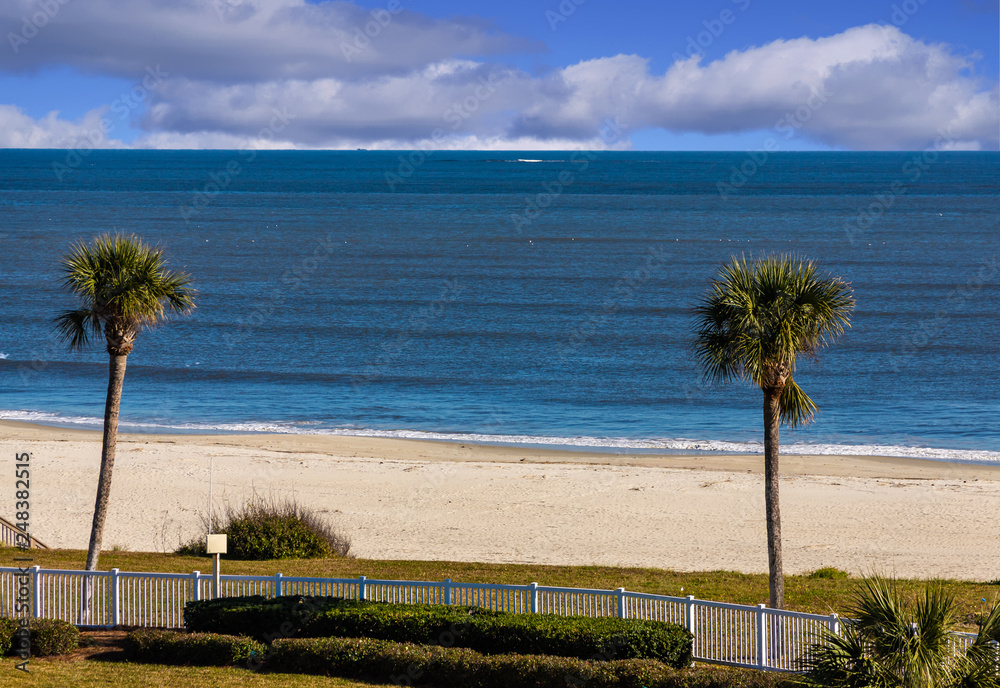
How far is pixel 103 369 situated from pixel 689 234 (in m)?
59.7

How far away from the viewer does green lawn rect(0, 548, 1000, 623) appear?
16.9m

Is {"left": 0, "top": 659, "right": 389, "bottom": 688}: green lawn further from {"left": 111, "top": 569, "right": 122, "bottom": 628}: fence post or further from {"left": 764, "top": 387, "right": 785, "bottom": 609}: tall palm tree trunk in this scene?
{"left": 764, "top": 387, "right": 785, "bottom": 609}: tall palm tree trunk

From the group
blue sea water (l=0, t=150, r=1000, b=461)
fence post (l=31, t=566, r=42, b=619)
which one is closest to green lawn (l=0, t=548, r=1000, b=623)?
fence post (l=31, t=566, r=42, b=619)

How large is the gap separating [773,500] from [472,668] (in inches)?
227

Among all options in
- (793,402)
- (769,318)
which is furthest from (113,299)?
(793,402)

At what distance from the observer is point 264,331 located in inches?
2175

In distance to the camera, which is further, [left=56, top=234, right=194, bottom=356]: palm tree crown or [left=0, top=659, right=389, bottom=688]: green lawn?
[left=56, top=234, right=194, bottom=356]: palm tree crown

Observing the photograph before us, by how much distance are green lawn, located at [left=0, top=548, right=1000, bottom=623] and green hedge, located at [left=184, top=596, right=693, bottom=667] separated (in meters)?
4.11

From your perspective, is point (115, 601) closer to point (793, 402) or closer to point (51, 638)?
point (51, 638)

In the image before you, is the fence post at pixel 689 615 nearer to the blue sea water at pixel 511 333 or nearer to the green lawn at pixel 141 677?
the green lawn at pixel 141 677

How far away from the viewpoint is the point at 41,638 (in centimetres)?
1299

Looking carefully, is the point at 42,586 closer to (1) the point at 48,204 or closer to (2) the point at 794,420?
(2) the point at 794,420

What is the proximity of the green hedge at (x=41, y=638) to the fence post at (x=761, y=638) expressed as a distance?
9.04m

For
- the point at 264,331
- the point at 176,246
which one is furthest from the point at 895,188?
the point at 264,331
